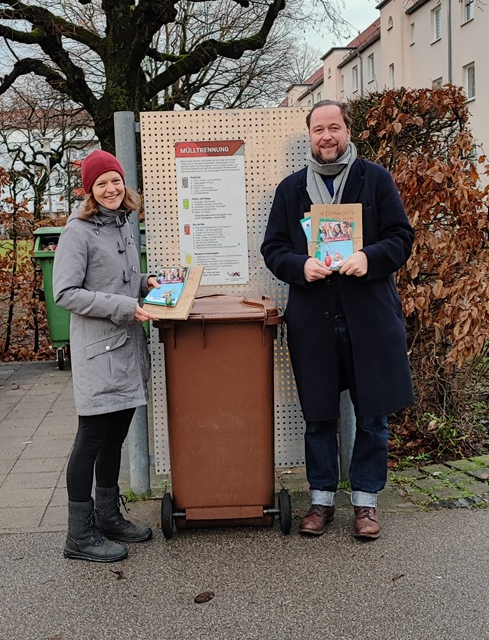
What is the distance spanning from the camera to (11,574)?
367 cm

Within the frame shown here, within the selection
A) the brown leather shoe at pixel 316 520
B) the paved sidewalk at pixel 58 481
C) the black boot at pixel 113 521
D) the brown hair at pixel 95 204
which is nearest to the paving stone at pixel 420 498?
the paved sidewalk at pixel 58 481

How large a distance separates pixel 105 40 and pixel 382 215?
36.2 ft

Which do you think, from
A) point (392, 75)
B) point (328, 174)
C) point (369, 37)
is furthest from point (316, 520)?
point (369, 37)

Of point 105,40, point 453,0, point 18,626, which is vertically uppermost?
point 453,0

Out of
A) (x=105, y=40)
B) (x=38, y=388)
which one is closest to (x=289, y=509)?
(x=38, y=388)

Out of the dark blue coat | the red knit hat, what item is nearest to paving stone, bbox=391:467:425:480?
the dark blue coat

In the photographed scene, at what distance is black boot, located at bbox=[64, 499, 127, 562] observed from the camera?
378 centimetres

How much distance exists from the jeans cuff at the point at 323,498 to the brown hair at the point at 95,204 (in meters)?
1.73

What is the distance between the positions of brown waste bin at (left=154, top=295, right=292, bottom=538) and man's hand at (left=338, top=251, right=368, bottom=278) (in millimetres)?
434

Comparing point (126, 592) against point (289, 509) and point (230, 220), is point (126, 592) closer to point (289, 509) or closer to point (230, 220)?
point (289, 509)

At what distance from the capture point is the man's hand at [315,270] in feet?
12.1

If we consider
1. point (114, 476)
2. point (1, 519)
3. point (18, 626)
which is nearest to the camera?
point (18, 626)

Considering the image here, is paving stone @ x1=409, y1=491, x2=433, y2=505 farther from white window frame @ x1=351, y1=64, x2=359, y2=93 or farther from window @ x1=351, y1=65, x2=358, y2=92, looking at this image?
window @ x1=351, y1=65, x2=358, y2=92

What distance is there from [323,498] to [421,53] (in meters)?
33.2
